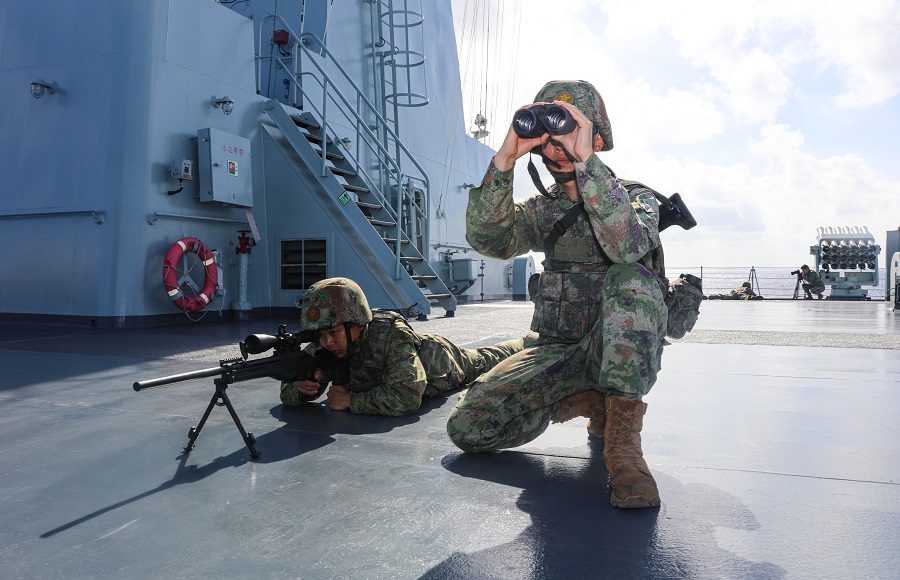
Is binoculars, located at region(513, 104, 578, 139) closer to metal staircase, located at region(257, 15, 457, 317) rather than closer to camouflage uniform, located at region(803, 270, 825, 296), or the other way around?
metal staircase, located at region(257, 15, 457, 317)

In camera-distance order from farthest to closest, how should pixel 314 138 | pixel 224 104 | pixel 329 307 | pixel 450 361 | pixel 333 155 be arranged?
pixel 314 138 < pixel 333 155 < pixel 224 104 < pixel 450 361 < pixel 329 307

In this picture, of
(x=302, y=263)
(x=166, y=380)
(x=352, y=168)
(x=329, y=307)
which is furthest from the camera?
(x=352, y=168)

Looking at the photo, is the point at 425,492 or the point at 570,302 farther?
the point at 570,302

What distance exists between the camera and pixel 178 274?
21.8 ft

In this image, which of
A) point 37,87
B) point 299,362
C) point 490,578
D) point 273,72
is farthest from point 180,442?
point 273,72

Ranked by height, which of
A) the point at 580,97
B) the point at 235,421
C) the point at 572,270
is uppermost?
the point at 580,97

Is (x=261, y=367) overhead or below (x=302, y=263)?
below

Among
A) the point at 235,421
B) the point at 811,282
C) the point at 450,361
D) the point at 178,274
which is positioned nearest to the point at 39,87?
the point at 178,274

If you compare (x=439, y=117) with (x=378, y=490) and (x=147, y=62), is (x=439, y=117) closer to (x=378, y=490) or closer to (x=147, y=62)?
(x=147, y=62)

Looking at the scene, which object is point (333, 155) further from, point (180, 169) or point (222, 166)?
point (180, 169)

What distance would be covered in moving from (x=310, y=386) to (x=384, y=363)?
317 mm

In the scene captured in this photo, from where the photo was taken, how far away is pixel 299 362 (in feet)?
7.91

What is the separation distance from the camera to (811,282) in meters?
15.6

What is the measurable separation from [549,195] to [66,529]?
1575mm
